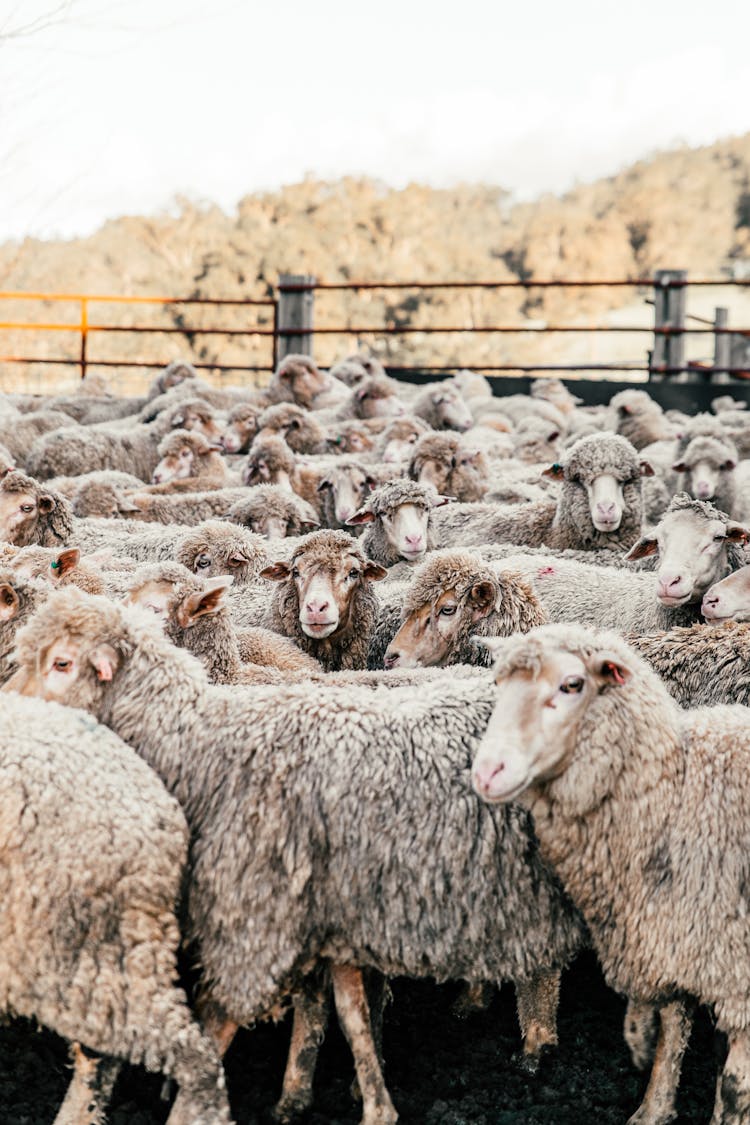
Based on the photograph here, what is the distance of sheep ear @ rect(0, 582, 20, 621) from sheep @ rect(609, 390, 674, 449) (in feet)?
20.6

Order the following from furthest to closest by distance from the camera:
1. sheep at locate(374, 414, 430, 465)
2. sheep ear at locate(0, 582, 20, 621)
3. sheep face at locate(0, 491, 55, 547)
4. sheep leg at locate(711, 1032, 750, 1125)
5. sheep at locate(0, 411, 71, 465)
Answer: sheep at locate(0, 411, 71, 465) < sheep at locate(374, 414, 430, 465) < sheep face at locate(0, 491, 55, 547) < sheep ear at locate(0, 582, 20, 621) < sheep leg at locate(711, 1032, 750, 1125)

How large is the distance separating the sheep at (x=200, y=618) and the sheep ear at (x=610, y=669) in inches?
53.1

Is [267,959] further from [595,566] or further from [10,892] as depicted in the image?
[595,566]

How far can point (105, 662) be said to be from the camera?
3.20 metres

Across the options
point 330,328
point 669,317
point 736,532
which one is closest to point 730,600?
point 736,532

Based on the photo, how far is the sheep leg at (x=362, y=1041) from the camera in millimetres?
2879

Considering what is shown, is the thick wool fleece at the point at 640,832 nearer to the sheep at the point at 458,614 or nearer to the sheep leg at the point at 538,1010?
the sheep leg at the point at 538,1010

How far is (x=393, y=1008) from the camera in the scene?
11.3 feet

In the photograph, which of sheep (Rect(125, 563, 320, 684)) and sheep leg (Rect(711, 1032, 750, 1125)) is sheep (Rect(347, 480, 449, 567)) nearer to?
sheep (Rect(125, 563, 320, 684))

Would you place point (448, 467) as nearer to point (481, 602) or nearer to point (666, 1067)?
point (481, 602)

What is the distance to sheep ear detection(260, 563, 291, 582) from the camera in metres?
4.73

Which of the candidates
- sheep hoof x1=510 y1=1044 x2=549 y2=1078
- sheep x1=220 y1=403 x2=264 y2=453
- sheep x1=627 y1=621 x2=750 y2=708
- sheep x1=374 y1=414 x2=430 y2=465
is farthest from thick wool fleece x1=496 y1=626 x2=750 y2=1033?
→ sheep x1=220 y1=403 x2=264 y2=453

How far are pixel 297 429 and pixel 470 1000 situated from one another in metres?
5.94

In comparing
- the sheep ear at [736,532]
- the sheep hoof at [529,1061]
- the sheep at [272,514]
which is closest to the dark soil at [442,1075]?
the sheep hoof at [529,1061]
